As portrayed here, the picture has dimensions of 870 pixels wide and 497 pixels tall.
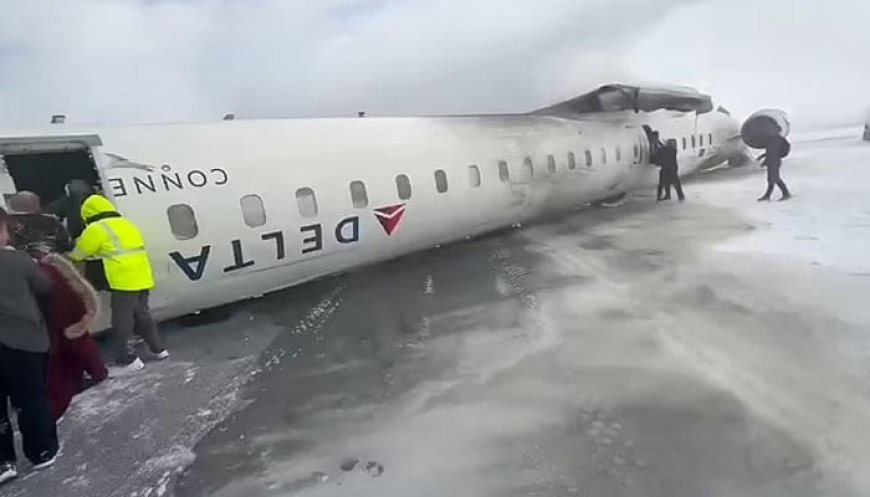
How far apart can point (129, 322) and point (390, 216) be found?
3.46m

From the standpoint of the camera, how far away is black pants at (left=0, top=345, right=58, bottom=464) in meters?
4.04

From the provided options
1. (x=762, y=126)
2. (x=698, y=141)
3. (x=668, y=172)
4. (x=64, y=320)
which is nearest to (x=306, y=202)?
(x=64, y=320)

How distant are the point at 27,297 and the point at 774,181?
12.7 metres

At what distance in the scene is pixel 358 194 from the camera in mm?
8016

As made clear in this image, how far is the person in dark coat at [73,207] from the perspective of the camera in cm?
612

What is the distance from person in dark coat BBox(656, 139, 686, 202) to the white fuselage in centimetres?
374

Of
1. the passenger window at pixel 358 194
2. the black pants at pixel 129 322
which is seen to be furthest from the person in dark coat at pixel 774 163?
the black pants at pixel 129 322

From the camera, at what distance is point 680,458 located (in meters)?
3.99

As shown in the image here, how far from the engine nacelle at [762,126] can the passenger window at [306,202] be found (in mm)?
13340

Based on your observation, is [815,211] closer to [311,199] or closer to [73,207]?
[311,199]

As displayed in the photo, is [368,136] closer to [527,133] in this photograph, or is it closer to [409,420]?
[527,133]

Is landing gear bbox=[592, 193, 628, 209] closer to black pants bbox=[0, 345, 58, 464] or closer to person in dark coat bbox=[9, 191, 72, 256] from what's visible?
person in dark coat bbox=[9, 191, 72, 256]

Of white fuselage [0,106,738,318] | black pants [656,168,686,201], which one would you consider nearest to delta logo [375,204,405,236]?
white fuselage [0,106,738,318]

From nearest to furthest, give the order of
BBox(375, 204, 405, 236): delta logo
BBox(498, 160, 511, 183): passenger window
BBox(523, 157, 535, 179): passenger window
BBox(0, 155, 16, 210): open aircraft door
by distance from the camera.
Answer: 1. BBox(0, 155, 16, 210): open aircraft door
2. BBox(375, 204, 405, 236): delta logo
3. BBox(498, 160, 511, 183): passenger window
4. BBox(523, 157, 535, 179): passenger window
